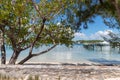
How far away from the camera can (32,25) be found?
14695 millimetres

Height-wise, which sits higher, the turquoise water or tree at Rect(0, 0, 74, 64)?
tree at Rect(0, 0, 74, 64)

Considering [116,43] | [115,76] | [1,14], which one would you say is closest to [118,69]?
[115,76]

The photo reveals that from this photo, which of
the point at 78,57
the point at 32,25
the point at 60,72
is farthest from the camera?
the point at 78,57

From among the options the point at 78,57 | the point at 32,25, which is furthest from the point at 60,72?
the point at 78,57

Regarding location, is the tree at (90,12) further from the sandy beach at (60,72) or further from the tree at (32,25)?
the sandy beach at (60,72)

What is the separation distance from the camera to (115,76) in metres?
10.8

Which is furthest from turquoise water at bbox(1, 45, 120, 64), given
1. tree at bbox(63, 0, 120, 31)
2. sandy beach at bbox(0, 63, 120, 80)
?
sandy beach at bbox(0, 63, 120, 80)

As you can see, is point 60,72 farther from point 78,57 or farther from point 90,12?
point 78,57

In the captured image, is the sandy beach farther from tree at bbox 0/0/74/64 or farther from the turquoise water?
the turquoise water

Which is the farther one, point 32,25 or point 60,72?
point 32,25

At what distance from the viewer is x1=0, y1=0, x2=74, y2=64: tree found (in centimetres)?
1384

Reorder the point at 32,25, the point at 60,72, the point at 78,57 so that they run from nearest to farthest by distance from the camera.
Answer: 1. the point at 60,72
2. the point at 32,25
3. the point at 78,57

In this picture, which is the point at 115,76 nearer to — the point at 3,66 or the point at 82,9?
the point at 3,66

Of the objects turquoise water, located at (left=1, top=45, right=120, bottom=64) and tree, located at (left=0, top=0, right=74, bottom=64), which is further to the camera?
turquoise water, located at (left=1, top=45, right=120, bottom=64)
